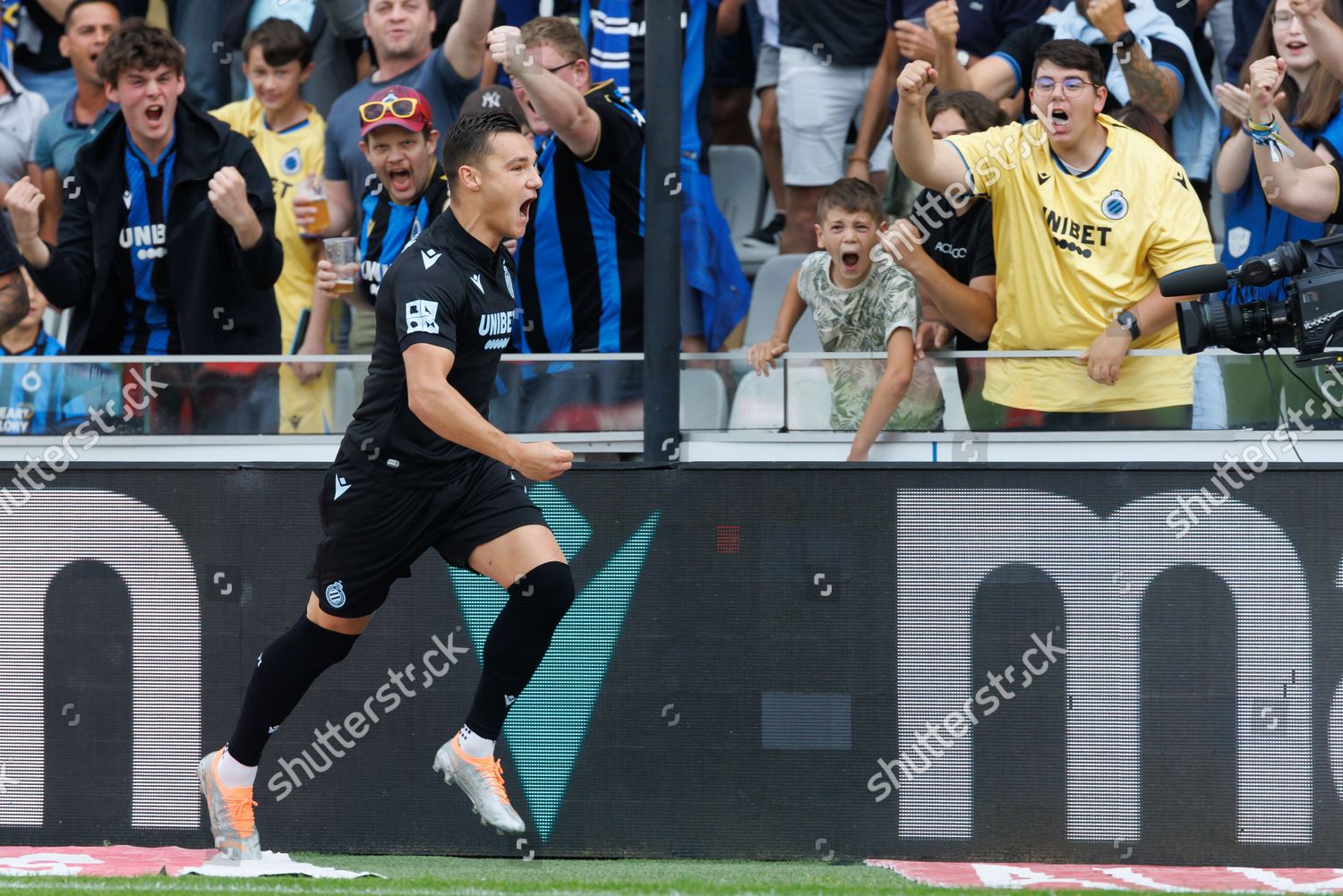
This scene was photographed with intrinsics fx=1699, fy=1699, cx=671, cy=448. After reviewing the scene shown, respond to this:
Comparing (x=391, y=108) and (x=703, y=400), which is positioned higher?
(x=391, y=108)

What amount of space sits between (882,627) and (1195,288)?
1.33m

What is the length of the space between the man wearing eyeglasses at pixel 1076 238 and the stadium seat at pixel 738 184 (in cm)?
314

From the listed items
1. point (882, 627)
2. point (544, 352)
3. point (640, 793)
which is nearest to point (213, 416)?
point (544, 352)

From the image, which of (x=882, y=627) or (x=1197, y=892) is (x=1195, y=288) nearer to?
(x=882, y=627)

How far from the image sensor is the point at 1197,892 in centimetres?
452

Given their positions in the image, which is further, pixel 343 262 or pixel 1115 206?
pixel 343 262

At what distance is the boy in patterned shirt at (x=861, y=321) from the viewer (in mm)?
5273

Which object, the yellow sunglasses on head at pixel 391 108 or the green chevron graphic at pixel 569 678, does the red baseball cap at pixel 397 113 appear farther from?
the green chevron graphic at pixel 569 678

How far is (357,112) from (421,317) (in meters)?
2.73

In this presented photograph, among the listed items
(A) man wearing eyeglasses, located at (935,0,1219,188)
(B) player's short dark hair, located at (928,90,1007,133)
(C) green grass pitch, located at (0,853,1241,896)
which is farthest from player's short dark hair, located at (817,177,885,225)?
(C) green grass pitch, located at (0,853,1241,896)

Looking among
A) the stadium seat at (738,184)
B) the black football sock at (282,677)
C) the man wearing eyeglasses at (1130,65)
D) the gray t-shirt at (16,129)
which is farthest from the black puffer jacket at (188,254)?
the stadium seat at (738,184)

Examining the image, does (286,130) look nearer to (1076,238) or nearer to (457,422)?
(457,422)

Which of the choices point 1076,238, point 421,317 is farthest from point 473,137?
point 1076,238

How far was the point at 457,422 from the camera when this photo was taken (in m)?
4.34
